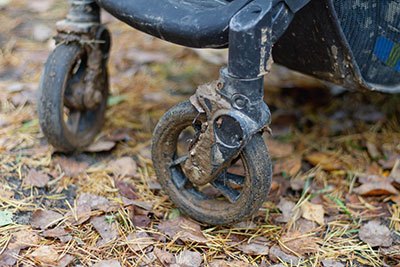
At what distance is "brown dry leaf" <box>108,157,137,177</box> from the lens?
1.80 m

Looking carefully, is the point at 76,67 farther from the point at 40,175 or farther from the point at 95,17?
the point at 40,175

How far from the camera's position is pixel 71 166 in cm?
181

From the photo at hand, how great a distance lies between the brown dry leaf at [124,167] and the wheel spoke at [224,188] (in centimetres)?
34

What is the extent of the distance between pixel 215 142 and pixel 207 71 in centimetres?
112

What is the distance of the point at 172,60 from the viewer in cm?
260

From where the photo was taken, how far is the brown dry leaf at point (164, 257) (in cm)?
145

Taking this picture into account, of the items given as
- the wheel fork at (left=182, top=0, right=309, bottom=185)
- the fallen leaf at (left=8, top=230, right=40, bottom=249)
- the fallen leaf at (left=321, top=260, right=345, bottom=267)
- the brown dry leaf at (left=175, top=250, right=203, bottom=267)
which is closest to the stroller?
the wheel fork at (left=182, top=0, right=309, bottom=185)

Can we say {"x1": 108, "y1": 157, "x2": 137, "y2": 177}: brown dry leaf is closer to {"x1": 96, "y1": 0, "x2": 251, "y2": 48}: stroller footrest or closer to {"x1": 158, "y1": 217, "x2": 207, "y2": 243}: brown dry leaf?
{"x1": 158, "y1": 217, "x2": 207, "y2": 243}: brown dry leaf

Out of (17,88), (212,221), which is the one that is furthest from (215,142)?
(17,88)

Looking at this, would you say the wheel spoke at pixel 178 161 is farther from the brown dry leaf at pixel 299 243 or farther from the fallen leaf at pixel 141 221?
the brown dry leaf at pixel 299 243

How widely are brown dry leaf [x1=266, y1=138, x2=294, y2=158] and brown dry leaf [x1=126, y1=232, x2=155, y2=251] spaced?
0.58m

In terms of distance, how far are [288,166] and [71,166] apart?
25.1 inches

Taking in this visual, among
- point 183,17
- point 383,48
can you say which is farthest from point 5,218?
point 383,48

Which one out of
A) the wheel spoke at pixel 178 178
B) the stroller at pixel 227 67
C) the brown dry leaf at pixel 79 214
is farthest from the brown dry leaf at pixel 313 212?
the brown dry leaf at pixel 79 214
